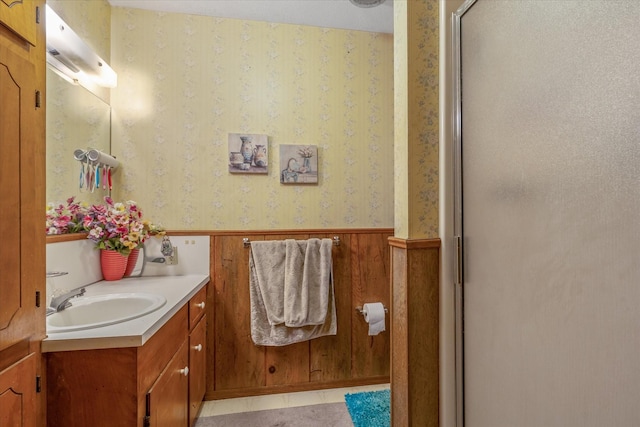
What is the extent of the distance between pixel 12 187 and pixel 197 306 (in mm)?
1152

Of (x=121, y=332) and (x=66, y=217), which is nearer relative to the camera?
(x=121, y=332)

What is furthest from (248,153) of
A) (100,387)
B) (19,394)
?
(19,394)

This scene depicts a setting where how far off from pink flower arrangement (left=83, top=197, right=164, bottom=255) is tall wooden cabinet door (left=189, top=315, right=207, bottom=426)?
2.00ft

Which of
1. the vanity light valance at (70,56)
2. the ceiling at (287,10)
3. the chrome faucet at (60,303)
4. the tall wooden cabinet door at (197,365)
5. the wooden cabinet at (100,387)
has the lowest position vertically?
the tall wooden cabinet door at (197,365)

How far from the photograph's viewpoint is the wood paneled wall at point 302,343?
214 cm

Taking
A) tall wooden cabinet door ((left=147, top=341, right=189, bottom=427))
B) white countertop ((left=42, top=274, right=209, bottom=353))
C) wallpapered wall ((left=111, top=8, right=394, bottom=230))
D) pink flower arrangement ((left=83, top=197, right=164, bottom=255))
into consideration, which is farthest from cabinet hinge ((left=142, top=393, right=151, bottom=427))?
wallpapered wall ((left=111, top=8, right=394, bottom=230))

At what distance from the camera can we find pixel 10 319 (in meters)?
0.82

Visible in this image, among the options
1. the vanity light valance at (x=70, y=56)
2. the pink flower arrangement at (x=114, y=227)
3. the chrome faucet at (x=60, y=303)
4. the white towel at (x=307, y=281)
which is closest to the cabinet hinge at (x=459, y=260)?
the white towel at (x=307, y=281)

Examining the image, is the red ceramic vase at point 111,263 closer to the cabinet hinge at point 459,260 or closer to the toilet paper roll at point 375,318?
the toilet paper roll at point 375,318

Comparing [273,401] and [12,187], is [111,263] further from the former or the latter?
[273,401]

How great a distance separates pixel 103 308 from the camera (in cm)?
146

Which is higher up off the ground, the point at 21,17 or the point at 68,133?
the point at 21,17

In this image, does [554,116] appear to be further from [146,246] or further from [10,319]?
[146,246]

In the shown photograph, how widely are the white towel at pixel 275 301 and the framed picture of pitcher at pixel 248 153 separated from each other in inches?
20.3
